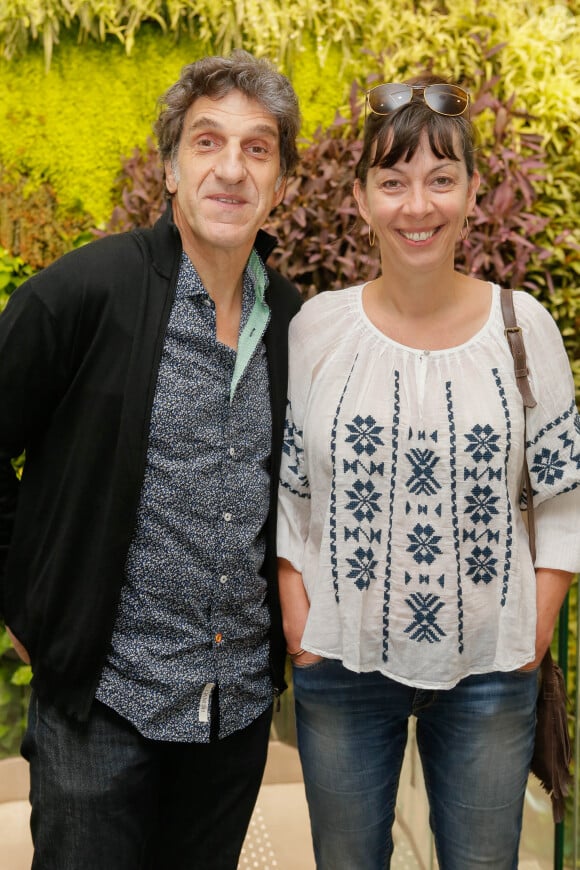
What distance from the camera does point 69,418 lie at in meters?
1.74

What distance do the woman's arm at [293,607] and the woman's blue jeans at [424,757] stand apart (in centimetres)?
5

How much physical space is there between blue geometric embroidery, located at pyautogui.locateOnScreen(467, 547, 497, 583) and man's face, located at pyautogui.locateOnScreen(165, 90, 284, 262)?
0.77m

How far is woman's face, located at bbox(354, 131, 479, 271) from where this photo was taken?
1756 mm

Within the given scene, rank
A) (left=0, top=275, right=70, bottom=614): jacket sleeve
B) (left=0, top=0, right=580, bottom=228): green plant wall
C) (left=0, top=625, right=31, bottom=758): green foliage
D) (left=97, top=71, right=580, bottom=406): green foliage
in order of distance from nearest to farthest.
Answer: (left=0, top=275, right=70, bottom=614): jacket sleeve, (left=97, top=71, right=580, bottom=406): green foliage, (left=0, top=0, right=580, bottom=228): green plant wall, (left=0, top=625, right=31, bottom=758): green foliage

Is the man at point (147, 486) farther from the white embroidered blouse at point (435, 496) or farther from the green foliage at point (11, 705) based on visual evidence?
the green foliage at point (11, 705)

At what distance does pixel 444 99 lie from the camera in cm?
175

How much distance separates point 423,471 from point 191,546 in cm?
47

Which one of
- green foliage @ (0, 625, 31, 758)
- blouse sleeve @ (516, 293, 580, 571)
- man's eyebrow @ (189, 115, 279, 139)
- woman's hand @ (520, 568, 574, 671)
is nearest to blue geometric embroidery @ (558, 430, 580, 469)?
blouse sleeve @ (516, 293, 580, 571)

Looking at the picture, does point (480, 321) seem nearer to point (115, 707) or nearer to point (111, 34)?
point (115, 707)

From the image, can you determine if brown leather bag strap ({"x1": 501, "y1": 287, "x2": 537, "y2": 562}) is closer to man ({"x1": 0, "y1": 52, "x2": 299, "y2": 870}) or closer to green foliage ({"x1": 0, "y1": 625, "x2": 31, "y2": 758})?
man ({"x1": 0, "y1": 52, "x2": 299, "y2": 870})

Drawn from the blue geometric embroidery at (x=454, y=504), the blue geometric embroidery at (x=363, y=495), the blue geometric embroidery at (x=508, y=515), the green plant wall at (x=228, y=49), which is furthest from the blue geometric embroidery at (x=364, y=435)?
the green plant wall at (x=228, y=49)

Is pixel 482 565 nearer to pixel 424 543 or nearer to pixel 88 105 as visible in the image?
pixel 424 543

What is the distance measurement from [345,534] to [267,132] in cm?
83

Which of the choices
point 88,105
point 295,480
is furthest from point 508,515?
point 88,105
